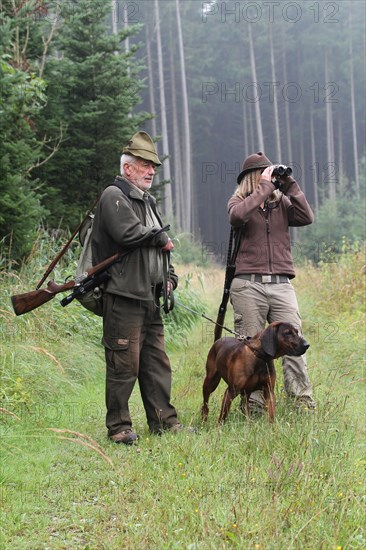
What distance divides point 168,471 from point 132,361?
1055mm

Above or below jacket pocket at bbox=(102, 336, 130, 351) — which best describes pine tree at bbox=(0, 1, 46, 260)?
above

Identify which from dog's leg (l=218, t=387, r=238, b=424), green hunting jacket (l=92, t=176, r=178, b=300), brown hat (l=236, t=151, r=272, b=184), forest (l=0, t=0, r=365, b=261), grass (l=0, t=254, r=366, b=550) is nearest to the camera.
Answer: grass (l=0, t=254, r=366, b=550)

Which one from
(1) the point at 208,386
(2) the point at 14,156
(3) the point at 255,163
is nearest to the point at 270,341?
(1) the point at 208,386

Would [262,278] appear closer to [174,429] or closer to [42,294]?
[174,429]

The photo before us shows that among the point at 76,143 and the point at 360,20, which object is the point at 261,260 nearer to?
the point at 76,143

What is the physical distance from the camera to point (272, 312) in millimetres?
5344

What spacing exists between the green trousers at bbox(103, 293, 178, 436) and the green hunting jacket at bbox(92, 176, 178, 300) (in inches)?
5.5

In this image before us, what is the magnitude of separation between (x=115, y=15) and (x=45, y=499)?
98.2ft

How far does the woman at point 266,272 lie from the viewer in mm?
5246

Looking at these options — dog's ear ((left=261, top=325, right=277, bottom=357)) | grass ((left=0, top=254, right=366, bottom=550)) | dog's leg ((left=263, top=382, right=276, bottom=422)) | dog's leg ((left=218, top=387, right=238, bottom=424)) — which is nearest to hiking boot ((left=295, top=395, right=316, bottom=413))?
grass ((left=0, top=254, right=366, bottom=550))

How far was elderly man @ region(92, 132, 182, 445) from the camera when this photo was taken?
4629 mm

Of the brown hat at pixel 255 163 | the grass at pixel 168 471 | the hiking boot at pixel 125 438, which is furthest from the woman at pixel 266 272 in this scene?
the hiking boot at pixel 125 438

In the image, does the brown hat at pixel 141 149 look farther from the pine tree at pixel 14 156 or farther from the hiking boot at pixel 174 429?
the pine tree at pixel 14 156

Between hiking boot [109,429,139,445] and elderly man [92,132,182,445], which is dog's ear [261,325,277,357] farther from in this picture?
hiking boot [109,429,139,445]
